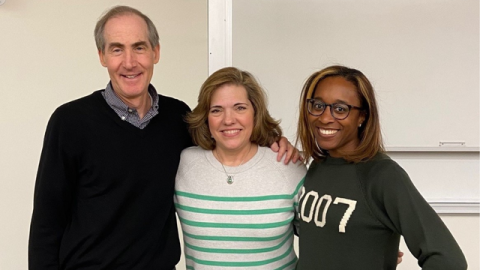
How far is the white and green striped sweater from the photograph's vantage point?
142cm

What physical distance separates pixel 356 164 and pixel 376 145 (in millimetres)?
85

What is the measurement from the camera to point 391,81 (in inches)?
84.8

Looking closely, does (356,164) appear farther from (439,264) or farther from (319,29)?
(319,29)

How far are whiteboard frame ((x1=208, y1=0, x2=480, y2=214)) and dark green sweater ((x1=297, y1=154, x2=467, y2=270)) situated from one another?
1.03 m

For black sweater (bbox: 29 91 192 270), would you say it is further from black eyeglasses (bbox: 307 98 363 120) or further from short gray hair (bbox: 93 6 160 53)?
black eyeglasses (bbox: 307 98 363 120)

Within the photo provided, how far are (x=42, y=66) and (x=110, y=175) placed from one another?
124 centimetres

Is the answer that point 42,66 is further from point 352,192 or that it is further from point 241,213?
point 352,192

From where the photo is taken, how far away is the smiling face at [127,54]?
4.56ft

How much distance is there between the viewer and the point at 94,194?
4.43 feet

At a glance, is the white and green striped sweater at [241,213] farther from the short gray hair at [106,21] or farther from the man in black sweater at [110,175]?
the short gray hair at [106,21]

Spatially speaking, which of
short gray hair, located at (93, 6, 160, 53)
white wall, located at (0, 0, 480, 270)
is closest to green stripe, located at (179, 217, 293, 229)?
short gray hair, located at (93, 6, 160, 53)

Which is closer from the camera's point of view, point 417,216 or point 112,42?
point 417,216

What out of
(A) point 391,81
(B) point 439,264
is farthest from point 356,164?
(A) point 391,81

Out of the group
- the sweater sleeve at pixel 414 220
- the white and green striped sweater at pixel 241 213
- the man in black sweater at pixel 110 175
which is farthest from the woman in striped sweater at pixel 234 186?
the sweater sleeve at pixel 414 220
